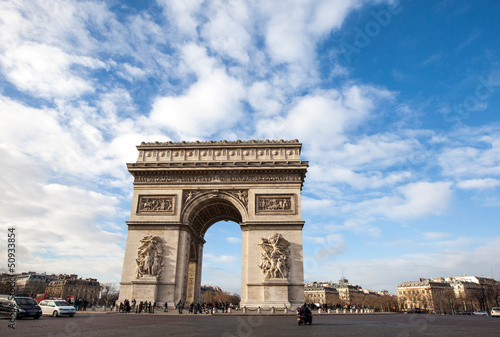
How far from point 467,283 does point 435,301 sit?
12.7 m

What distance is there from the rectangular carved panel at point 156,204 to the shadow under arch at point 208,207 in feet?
3.99

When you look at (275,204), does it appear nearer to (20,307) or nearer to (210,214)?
(210,214)

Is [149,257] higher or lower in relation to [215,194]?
lower

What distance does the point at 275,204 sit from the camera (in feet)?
85.8

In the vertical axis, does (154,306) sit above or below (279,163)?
below

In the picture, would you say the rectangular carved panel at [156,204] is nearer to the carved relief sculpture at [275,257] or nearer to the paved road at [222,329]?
the carved relief sculpture at [275,257]

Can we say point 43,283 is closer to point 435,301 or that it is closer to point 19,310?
point 19,310

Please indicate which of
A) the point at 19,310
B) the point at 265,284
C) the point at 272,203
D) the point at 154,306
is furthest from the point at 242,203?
the point at 19,310

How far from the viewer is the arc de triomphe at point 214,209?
947 inches

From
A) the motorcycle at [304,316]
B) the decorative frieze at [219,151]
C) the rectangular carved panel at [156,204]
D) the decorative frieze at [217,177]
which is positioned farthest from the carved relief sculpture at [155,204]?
the motorcycle at [304,316]

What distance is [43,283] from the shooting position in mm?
80125

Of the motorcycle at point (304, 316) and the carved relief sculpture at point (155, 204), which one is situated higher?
the carved relief sculpture at point (155, 204)

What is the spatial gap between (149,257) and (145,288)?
2.04 meters

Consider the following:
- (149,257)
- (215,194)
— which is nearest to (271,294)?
(215,194)
